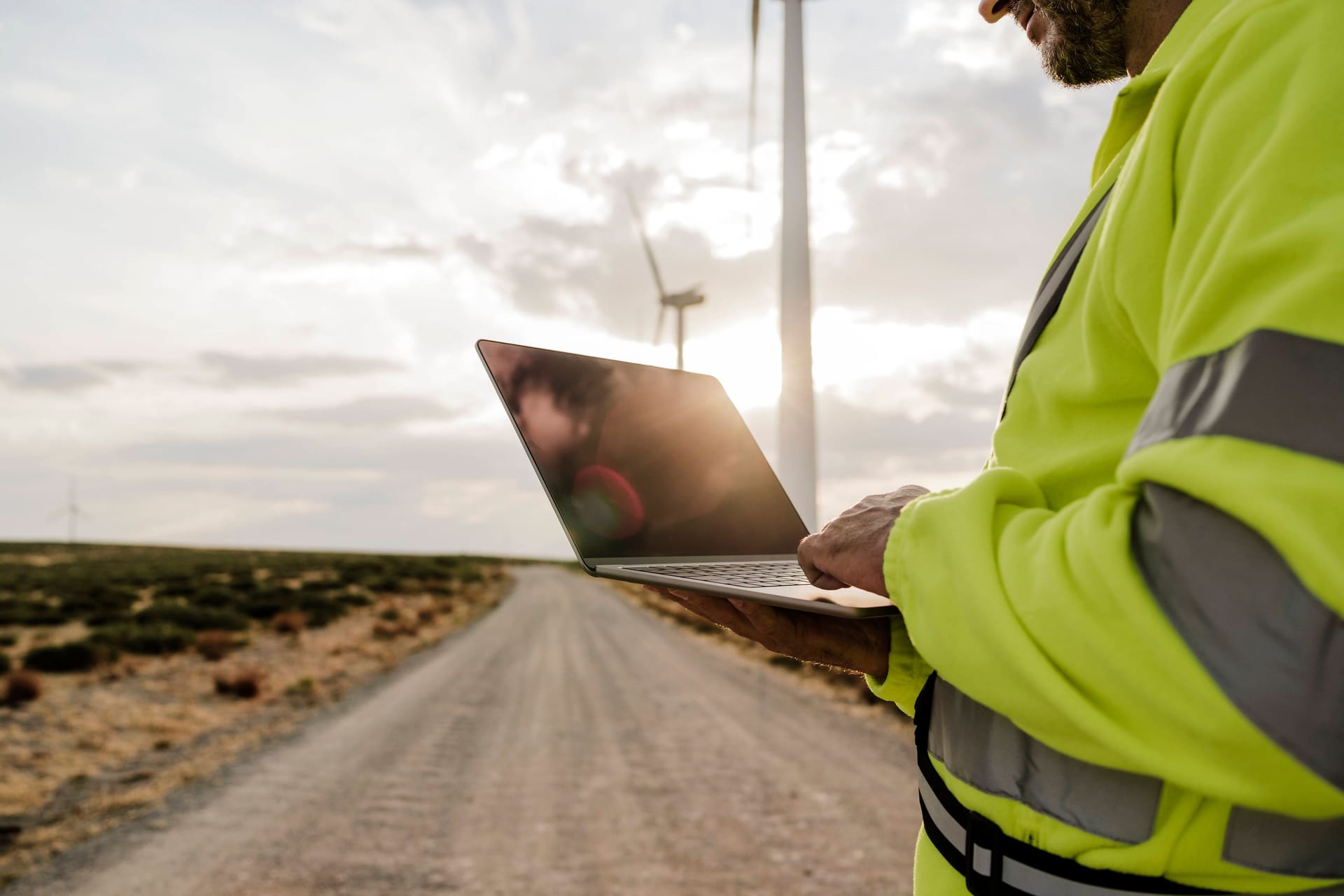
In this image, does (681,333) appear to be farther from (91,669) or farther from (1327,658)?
(1327,658)

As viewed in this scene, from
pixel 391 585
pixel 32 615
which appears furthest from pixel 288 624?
pixel 391 585

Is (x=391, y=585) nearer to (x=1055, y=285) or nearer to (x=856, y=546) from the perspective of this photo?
(x=856, y=546)

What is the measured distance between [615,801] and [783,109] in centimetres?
837

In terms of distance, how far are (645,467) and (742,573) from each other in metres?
0.38

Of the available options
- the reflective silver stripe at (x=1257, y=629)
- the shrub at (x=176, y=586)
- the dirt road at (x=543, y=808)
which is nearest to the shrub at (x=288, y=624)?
the shrub at (x=176, y=586)

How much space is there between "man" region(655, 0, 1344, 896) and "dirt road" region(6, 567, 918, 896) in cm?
642

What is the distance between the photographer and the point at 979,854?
104cm

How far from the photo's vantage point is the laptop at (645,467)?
175 centimetres

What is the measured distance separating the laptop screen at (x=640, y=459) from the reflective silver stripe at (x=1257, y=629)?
44.5 inches

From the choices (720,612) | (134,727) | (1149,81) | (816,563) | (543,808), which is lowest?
(134,727)

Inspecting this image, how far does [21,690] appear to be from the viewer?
12977mm

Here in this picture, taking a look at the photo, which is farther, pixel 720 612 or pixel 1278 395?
pixel 720 612

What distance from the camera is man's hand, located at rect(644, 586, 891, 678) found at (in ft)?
5.06

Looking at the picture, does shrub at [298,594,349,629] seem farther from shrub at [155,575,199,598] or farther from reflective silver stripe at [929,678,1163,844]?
reflective silver stripe at [929,678,1163,844]
